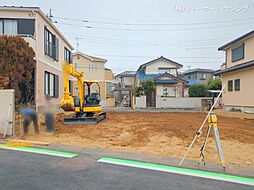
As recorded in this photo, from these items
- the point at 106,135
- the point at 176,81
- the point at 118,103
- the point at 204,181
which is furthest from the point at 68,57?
the point at 204,181

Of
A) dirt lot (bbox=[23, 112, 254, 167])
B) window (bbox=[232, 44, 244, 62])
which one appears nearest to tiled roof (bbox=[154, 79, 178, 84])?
window (bbox=[232, 44, 244, 62])

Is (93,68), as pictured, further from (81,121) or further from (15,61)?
(81,121)

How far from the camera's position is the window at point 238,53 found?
20141 millimetres

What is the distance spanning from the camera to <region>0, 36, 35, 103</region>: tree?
1287 centimetres

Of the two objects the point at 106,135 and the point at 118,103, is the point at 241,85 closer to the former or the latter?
the point at 106,135

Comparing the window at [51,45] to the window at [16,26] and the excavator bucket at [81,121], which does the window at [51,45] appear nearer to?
the window at [16,26]

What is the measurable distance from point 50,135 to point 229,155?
20.8 ft

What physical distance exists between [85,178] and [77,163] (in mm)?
1084

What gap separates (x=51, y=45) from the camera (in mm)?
19359

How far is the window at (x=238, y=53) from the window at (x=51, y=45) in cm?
1482

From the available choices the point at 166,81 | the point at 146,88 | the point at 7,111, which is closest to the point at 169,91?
the point at 166,81

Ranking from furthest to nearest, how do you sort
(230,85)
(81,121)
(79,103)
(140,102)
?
(140,102) < (230,85) < (79,103) < (81,121)

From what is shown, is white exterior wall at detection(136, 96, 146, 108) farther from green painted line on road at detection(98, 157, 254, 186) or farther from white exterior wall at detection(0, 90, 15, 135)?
green painted line on road at detection(98, 157, 254, 186)

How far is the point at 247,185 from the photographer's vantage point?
176 inches
